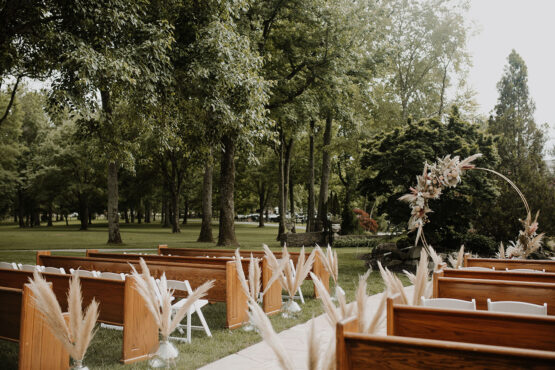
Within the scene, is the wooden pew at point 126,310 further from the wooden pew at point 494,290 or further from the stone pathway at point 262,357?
the wooden pew at point 494,290

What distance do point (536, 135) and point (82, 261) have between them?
1880 centimetres

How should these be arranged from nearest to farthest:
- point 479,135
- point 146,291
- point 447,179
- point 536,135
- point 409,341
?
point 409,341 < point 146,291 < point 447,179 < point 479,135 < point 536,135

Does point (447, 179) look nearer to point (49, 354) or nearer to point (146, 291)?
point (146, 291)

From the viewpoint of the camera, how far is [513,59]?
2980cm

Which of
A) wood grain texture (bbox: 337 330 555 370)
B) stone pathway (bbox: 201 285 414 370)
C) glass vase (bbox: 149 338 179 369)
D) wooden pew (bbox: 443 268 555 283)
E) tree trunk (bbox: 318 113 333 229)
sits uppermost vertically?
tree trunk (bbox: 318 113 333 229)

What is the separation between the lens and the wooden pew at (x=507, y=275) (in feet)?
20.5

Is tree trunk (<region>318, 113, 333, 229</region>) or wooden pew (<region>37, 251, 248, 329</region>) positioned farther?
tree trunk (<region>318, 113, 333, 229</region>)

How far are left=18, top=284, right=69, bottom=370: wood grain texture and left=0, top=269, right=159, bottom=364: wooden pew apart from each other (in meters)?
0.81

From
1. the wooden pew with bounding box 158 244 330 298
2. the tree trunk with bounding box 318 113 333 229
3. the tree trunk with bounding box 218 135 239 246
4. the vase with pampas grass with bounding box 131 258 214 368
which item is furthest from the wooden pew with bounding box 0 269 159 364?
the tree trunk with bounding box 318 113 333 229

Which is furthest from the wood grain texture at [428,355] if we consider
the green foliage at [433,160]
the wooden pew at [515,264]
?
the green foliage at [433,160]

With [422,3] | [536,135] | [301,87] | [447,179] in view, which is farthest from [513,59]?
[447,179]

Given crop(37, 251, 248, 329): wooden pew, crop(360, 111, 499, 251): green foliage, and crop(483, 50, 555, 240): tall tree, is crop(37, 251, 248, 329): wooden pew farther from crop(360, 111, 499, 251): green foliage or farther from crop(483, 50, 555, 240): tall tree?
crop(483, 50, 555, 240): tall tree

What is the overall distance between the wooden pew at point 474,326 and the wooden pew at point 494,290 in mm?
2466

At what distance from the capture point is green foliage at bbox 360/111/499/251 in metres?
12.2
